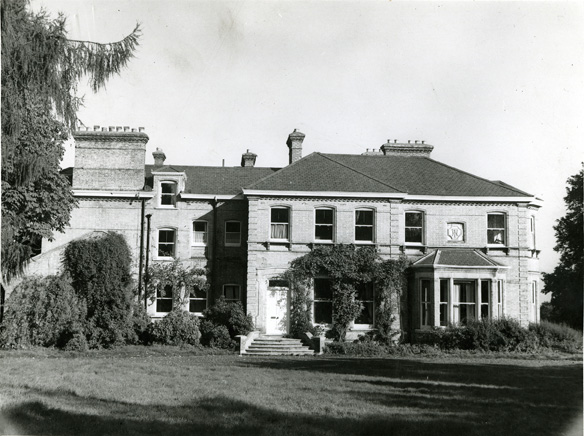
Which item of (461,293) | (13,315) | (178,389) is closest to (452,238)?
(461,293)

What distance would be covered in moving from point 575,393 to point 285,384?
22.3 ft

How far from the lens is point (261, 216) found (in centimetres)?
2641

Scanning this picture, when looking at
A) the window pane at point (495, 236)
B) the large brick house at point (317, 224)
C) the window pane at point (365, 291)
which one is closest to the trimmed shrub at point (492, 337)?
the large brick house at point (317, 224)

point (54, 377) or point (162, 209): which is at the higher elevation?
point (162, 209)

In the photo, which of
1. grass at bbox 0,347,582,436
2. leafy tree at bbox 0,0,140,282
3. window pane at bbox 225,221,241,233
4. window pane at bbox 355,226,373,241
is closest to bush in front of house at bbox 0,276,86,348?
grass at bbox 0,347,582,436

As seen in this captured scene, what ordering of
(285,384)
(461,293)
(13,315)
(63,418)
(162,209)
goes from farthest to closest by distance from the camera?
1. (162,209)
2. (461,293)
3. (13,315)
4. (285,384)
5. (63,418)

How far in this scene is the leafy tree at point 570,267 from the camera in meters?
21.2

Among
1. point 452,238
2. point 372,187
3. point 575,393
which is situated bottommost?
point 575,393

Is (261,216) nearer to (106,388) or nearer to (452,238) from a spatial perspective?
(452,238)

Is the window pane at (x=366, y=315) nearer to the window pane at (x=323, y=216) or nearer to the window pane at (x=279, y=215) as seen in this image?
the window pane at (x=323, y=216)

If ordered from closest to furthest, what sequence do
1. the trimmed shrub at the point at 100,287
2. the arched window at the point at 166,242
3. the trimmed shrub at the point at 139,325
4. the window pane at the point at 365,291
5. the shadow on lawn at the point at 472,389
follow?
the shadow on lawn at the point at 472,389, the trimmed shrub at the point at 100,287, the trimmed shrub at the point at 139,325, the window pane at the point at 365,291, the arched window at the point at 166,242

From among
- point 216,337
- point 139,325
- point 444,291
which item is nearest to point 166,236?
point 139,325

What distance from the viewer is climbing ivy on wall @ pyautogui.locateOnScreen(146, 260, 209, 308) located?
27.4 metres

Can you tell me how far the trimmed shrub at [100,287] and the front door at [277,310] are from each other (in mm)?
5966
